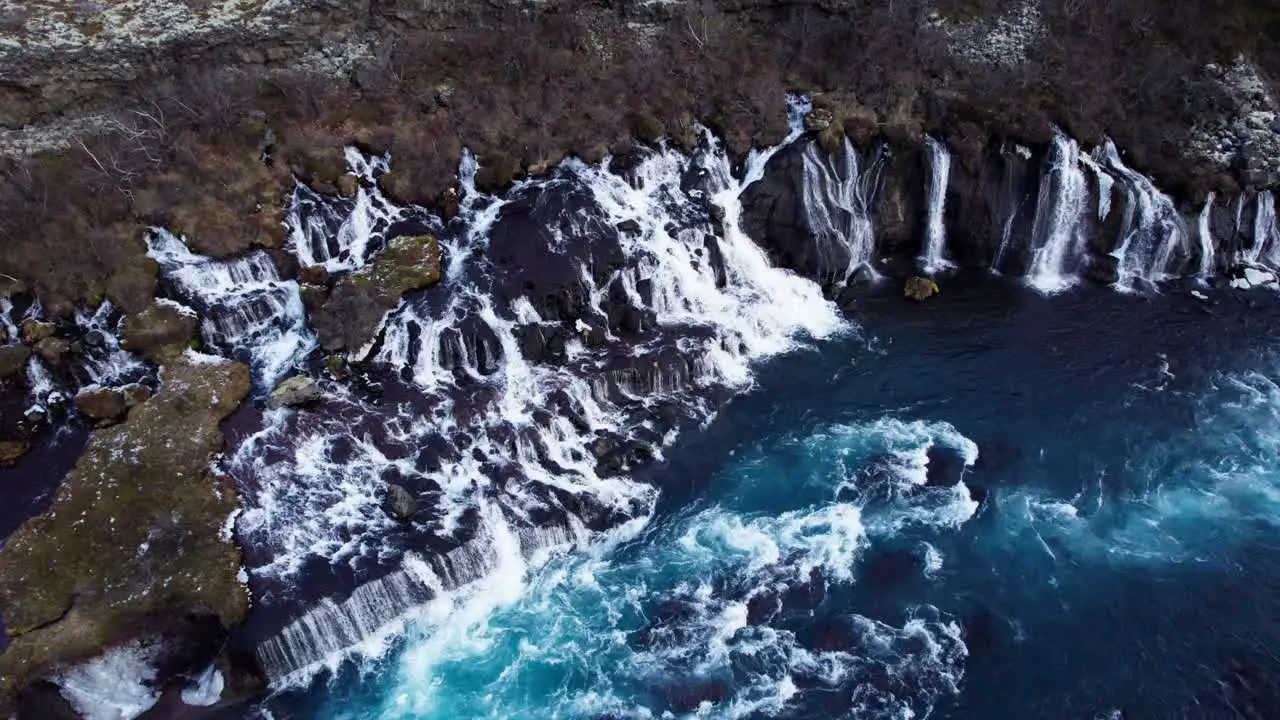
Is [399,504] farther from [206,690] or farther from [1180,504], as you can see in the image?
[1180,504]

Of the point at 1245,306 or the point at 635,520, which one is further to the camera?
the point at 1245,306

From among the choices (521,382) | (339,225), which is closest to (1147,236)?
(521,382)

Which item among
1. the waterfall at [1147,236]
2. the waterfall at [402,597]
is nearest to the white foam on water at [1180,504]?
the waterfall at [1147,236]

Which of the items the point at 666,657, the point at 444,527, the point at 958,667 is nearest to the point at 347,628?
the point at 444,527

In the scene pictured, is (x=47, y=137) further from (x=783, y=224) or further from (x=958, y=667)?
(x=958, y=667)

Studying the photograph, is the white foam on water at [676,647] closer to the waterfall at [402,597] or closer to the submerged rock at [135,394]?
the waterfall at [402,597]

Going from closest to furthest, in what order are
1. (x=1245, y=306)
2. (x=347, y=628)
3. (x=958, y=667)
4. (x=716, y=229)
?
(x=958, y=667) → (x=347, y=628) → (x=1245, y=306) → (x=716, y=229)

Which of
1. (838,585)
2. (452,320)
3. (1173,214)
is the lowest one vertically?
(838,585)
